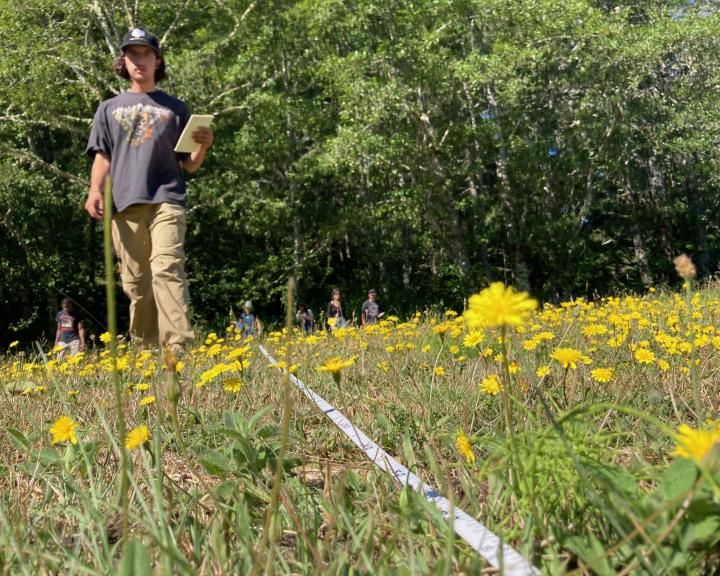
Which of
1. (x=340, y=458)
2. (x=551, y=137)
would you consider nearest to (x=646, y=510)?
(x=340, y=458)

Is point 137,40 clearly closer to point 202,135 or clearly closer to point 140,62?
point 140,62

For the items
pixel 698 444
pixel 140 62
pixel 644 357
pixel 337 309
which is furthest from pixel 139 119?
pixel 337 309

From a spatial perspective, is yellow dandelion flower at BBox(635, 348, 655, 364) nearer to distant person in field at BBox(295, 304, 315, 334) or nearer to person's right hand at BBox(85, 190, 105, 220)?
person's right hand at BBox(85, 190, 105, 220)

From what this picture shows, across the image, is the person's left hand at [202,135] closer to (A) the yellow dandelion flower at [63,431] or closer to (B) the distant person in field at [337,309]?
(B) the distant person in field at [337,309]

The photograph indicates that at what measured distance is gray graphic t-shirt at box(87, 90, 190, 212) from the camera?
390 centimetres

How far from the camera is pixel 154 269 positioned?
3.88 metres

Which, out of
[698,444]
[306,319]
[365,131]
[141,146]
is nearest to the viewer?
[698,444]

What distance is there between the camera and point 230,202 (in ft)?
51.0

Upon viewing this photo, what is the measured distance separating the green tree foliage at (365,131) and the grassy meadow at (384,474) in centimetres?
1204

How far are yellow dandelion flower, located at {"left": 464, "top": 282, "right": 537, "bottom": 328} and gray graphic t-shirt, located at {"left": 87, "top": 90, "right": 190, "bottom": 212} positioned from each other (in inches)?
137

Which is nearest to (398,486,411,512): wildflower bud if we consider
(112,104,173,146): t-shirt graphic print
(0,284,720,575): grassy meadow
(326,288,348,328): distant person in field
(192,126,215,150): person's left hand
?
(0,284,720,575): grassy meadow

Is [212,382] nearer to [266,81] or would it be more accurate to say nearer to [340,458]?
[340,458]

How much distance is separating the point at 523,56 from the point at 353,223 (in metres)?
6.12

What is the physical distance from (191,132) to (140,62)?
27.9 inches
